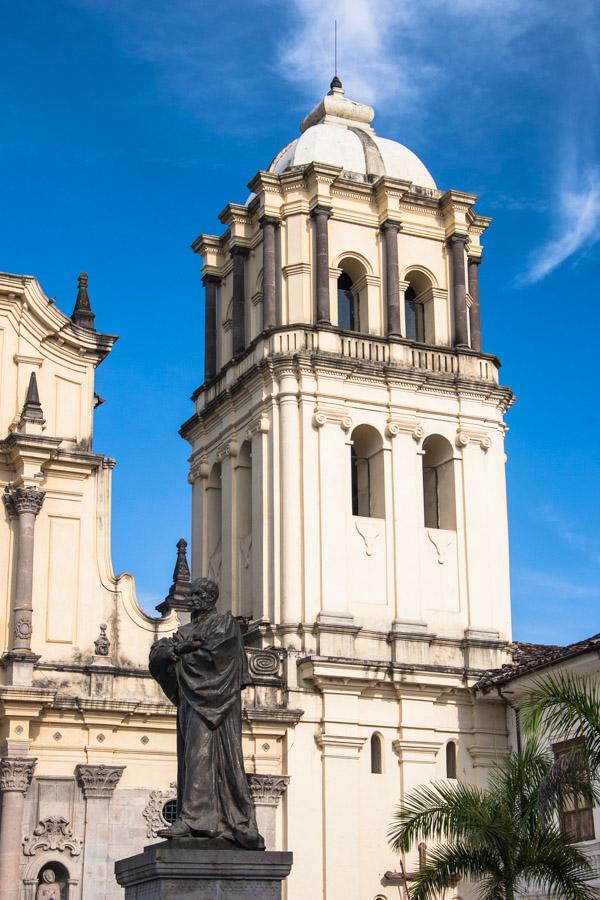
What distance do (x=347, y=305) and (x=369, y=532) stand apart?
20.1 feet

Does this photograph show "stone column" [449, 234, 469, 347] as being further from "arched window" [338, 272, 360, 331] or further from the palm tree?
the palm tree

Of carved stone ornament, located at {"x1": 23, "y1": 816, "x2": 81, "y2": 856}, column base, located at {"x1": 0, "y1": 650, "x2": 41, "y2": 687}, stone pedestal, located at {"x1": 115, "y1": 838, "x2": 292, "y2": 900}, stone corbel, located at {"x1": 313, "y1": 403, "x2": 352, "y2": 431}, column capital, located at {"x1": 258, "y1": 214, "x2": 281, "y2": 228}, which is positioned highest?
column capital, located at {"x1": 258, "y1": 214, "x2": 281, "y2": 228}

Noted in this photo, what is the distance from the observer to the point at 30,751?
2777 centimetres

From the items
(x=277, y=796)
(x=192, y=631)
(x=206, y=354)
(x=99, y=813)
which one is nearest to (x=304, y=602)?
(x=277, y=796)

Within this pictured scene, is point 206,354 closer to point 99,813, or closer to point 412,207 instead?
point 412,207

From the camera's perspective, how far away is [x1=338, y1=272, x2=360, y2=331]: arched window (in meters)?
35.6

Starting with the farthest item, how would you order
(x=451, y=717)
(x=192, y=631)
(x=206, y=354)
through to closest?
(x=206, y=354) < (x=451, y=717) < (x=192, y=631)

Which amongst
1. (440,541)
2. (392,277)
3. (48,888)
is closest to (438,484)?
(440,541)

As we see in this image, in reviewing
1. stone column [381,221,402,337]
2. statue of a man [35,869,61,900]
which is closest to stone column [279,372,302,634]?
stone column [381,221,402,337]

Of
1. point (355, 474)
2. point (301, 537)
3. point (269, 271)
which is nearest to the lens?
point (301, 537)

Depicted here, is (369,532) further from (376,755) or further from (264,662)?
(376,755)

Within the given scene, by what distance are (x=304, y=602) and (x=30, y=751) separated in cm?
673

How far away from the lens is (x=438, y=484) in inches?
1372

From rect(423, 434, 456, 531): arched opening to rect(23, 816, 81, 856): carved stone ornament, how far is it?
1139cm
